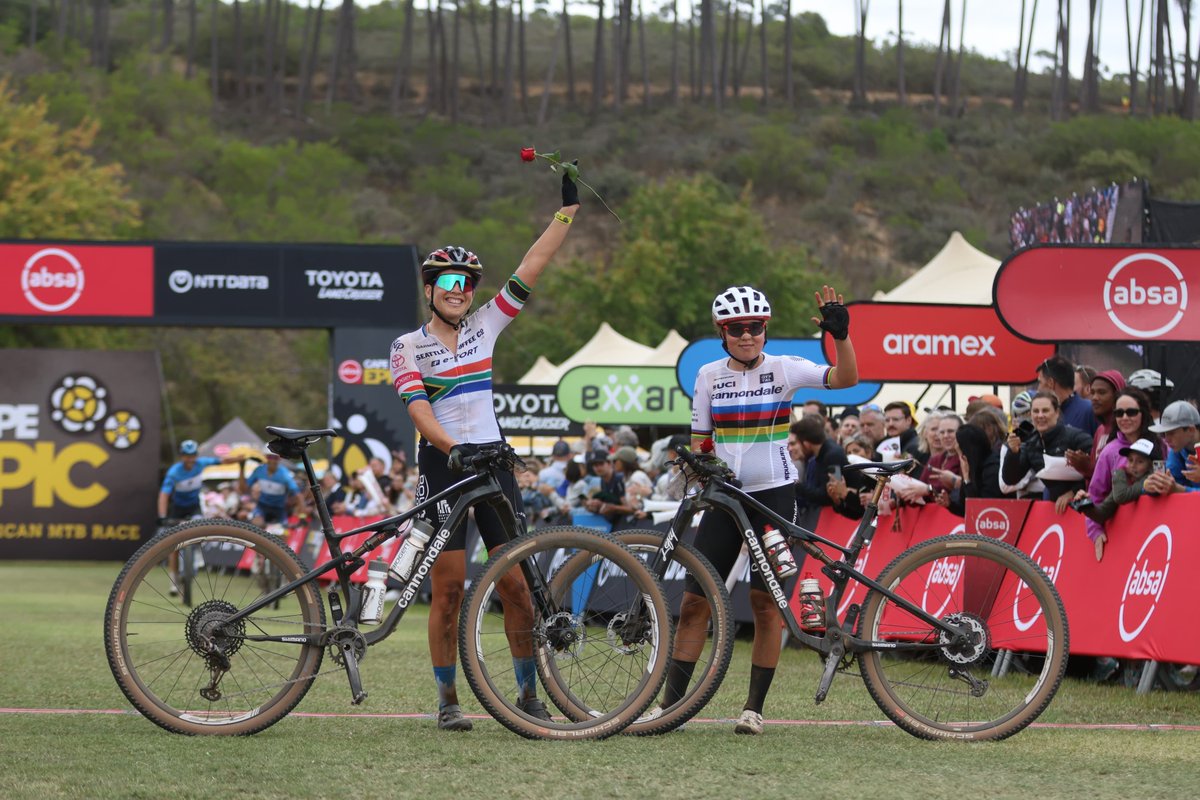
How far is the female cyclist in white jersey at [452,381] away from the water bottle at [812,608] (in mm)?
1241

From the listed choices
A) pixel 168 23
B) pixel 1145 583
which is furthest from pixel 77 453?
pixel 168 23

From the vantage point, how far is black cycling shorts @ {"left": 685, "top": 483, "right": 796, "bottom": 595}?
7.85m

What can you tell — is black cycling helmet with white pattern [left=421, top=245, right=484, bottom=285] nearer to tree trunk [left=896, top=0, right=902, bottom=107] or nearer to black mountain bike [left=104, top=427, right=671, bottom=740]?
black mountain bike [left=104, top=427, right=671, bottom=740]

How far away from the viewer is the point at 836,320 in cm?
749

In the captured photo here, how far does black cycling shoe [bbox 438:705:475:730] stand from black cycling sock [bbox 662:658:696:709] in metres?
0.84

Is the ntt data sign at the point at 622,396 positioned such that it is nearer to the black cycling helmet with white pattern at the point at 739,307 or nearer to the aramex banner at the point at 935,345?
the aramex banner at the point at 935,345

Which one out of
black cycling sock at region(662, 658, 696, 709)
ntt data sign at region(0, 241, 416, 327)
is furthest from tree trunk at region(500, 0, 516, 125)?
black cycling sock at region(662, 658, 696, 709)

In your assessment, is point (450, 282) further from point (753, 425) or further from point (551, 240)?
point (753, 425)

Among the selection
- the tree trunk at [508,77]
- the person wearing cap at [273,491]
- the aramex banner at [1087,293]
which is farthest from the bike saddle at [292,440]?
the tree trunk at [508,77]

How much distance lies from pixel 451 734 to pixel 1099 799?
2.78m

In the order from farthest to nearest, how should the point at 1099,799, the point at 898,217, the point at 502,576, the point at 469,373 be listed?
the point at 898,217 < the point at 469,373 < the point at 502,576 < the point at 1099,799

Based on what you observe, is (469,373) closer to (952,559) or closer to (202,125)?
(952,559)

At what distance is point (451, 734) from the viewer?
7.53m

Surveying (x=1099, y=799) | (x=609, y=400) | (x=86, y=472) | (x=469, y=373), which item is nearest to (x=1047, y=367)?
(x=469, y=373)
